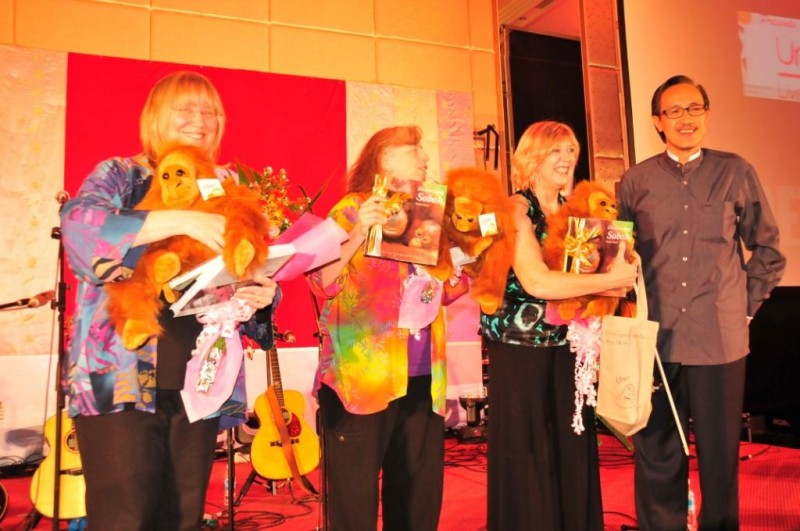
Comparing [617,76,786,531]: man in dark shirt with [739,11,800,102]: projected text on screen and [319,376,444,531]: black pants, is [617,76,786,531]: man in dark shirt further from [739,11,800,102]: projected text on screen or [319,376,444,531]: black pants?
[739,11,800,102]: projected text on screen

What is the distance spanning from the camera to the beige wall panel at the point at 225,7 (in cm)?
562

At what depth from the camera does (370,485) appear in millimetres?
1747

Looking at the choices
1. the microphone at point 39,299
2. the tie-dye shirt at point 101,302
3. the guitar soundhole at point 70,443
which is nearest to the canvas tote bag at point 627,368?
the tie-dye shirt at point 101,302

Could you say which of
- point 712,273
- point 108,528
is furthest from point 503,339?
point 108,528

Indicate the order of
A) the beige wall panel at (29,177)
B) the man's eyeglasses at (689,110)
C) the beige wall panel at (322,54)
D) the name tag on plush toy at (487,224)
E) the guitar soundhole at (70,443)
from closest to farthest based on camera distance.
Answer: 1. the name tag on plush toy at (487,224)
2. the man's eyeglasses at (689,110)
3. the guitar soundhole at (70,443)
4. the beige wall panel at (29,177)
5. the beige wall panel at (322,54)

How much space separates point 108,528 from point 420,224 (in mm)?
1025

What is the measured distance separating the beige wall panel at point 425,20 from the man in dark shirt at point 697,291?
431 centimetres

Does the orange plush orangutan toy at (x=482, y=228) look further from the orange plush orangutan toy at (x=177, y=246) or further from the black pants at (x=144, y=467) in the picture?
the black pants at (x=144, y=467)

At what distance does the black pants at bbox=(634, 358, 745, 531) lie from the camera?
2.31 meters

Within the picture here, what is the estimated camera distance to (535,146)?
2258 millimetres

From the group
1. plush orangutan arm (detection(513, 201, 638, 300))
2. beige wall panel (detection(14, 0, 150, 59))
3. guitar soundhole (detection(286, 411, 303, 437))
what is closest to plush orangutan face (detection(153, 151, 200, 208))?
plush orangutan arm (detection(513, 201, 638, 300))

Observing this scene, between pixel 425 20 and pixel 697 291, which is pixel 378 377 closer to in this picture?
pixel 697 291

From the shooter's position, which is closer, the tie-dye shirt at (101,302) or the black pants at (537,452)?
the tie-dye shirt at (101,302)

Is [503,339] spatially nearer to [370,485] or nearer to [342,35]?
[370,485]
